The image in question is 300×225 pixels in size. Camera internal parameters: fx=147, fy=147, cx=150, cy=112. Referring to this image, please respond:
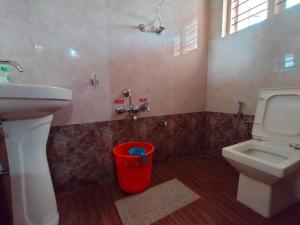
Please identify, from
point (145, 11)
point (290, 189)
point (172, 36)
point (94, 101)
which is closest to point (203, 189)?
point (290, 189)

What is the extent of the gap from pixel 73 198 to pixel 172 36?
177cm

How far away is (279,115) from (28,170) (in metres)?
1.75

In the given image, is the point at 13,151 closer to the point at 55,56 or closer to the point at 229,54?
the point at 55,56

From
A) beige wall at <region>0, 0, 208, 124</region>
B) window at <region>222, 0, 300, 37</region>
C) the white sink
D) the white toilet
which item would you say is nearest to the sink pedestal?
the white sink

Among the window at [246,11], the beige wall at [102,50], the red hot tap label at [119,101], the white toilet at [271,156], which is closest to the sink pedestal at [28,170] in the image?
the beige wall at [102,50]

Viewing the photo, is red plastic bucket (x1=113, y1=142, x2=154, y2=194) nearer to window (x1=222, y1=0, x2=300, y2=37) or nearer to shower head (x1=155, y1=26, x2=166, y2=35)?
shower head (x1=155, y1=26, x2=166, y2=35)

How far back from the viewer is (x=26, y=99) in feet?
2.02

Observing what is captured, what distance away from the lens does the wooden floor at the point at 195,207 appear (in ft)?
3.09

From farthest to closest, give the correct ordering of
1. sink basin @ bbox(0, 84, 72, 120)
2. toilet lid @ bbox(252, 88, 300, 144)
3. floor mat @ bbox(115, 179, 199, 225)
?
toilet lid @ bbox(252, 88, 300, 144)
floor mat @ bbox(115, 179, 199, 225)
sink basin @ bbox(0, 84, 72, 120)

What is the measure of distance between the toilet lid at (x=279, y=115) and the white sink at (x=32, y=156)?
1482 millimetres

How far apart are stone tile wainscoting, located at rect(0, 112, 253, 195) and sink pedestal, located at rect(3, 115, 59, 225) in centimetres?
18

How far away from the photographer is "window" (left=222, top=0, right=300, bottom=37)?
123cm

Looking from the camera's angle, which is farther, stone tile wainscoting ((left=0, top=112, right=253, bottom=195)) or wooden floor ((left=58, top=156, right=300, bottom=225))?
stone tile wainscoting ((left=0, top=112, right=253, bottom=195))

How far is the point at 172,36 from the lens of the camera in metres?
1.58
